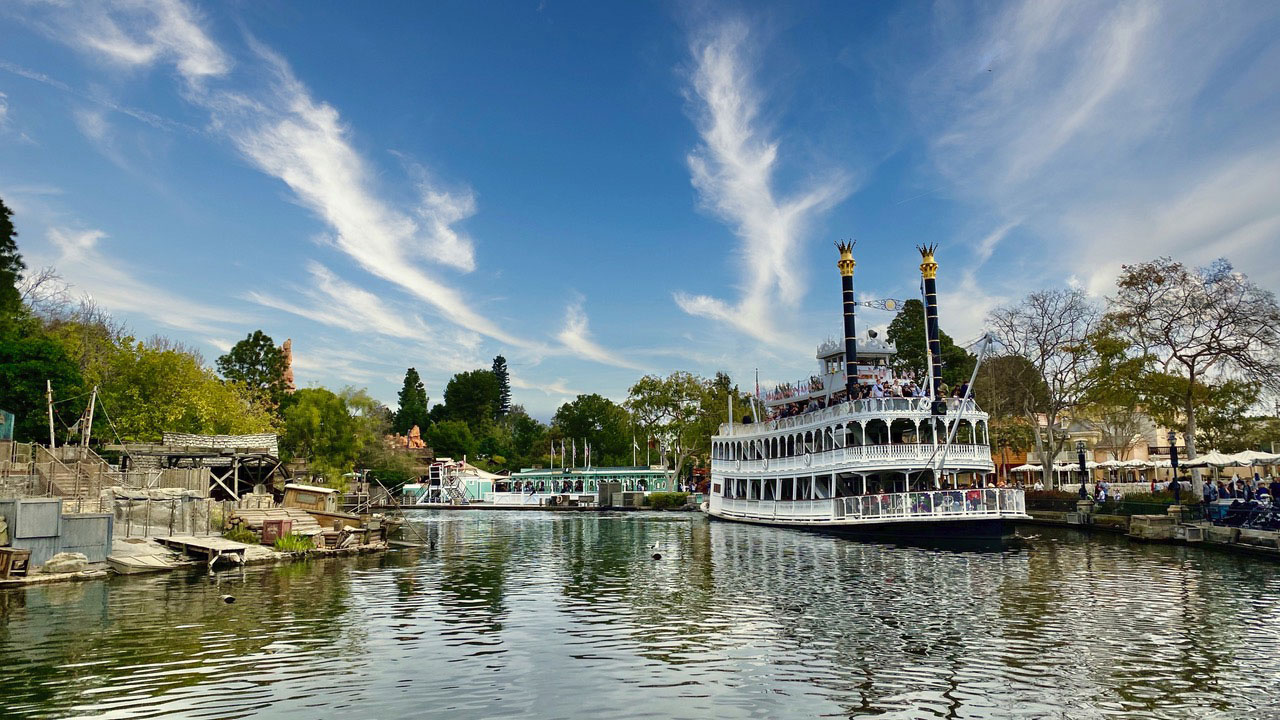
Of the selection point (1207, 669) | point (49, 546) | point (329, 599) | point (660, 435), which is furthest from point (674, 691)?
point (660, 435)

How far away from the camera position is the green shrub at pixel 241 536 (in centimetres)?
3177

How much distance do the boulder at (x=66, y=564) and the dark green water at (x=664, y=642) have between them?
1.40 meters

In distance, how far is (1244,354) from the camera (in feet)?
134

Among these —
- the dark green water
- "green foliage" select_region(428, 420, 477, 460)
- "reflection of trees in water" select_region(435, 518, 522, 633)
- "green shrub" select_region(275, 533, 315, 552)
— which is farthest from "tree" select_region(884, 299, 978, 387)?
"green foliage" select_region(428, 420, 477, 460)

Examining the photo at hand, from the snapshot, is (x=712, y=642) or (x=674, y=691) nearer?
(x=674, y=691)

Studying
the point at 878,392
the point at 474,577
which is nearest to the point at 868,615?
the point at 474,577

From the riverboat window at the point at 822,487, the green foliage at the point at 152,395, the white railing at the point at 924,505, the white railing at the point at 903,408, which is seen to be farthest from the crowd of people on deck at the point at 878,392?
the green foliage at the point at 152,395

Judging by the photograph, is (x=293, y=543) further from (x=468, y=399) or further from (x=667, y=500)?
(x=468, y=399)

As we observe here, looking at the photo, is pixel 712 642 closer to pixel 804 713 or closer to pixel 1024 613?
pixel 804 713

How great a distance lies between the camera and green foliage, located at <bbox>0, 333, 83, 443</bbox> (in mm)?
43250

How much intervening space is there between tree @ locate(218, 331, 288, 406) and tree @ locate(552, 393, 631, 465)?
1476 inches

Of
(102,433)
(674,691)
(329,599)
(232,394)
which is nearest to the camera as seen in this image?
(674,691)

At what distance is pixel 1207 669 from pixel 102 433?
186ft

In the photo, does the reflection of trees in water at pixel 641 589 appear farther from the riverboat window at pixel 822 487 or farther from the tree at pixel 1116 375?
the tree at pixel 1116 375
